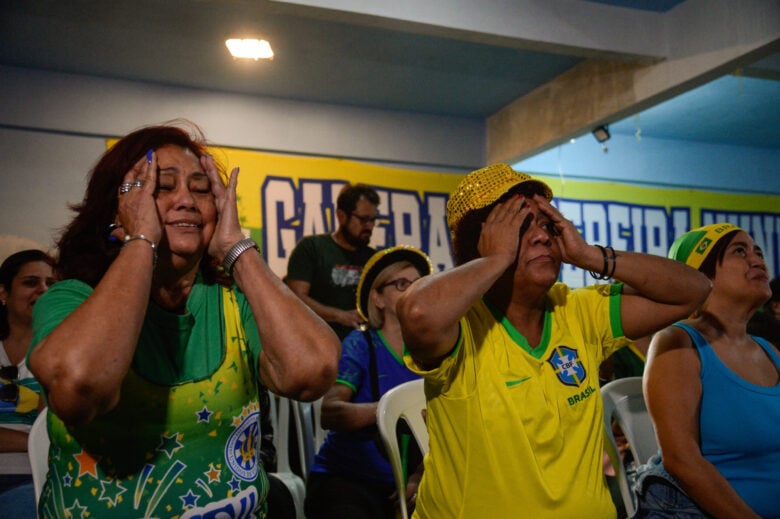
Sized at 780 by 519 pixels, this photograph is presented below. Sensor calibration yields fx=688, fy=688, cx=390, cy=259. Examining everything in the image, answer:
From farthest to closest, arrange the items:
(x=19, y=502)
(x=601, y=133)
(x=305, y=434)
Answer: (x=601, y=133) < (x=305, y=434) < (x=19, y=502)

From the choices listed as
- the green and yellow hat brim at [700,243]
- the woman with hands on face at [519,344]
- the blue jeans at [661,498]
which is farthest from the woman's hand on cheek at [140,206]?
the green and yellow hat brim at [700,243]

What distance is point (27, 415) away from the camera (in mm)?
3027

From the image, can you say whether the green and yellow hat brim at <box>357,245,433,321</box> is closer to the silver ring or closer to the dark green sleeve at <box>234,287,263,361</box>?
the dark green sleeve at <box>234,287,263,361</box>

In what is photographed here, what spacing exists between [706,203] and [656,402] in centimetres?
711

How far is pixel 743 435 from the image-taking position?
2.23m

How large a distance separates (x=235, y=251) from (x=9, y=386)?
6.63 ft

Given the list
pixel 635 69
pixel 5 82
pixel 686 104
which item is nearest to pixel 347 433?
pixel 635 69

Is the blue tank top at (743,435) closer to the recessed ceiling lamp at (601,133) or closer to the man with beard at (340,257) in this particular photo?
the man with beard at (340,257)

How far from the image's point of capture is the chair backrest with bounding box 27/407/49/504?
6.64 feet

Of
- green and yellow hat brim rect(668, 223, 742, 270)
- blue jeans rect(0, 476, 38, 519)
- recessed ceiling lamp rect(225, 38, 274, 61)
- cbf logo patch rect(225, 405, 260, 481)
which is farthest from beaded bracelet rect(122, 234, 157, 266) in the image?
recessed ceiling lamp rect(225, 38, 274, 61)

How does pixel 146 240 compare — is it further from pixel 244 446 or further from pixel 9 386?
pixel 9 386

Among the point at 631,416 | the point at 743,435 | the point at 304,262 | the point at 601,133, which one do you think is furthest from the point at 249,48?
the point at 743,435

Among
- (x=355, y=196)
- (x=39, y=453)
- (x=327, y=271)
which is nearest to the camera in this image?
(x=39, y=453)

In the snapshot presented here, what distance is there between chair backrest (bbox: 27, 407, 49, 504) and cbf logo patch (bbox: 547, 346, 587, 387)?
1485mm
